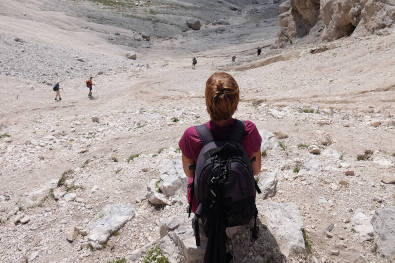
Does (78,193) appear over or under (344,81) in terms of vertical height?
under

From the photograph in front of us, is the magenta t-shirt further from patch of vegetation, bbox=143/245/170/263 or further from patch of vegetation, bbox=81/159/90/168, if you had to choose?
patch of vegetation, bbox=81/159/90/168

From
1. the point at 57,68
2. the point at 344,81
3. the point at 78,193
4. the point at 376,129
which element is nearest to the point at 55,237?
the point at 78,193

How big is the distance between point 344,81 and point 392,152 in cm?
737

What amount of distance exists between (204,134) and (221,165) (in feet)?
1.48

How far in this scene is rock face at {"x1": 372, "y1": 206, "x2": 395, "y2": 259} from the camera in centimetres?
401

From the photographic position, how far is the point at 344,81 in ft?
45.1

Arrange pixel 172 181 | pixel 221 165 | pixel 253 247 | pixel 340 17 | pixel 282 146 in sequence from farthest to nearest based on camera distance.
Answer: pixel 340 17 < pixel 282 146 < pixel 172 181 < pixel 253 247 < pixel 221 165

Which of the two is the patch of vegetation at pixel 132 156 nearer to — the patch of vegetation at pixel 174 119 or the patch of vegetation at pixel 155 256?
the patch of vegetation at pixel 174 119

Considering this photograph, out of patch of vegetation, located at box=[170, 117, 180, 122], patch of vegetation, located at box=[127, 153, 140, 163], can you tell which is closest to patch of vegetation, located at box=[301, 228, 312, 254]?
patch of vegetation, located at box=[127, 153, 140, 163]

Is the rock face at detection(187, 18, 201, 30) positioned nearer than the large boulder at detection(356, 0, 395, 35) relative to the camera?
No

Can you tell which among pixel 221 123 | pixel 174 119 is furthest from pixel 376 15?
pixel 221 123

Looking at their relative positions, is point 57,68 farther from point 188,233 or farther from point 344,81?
point 188,233

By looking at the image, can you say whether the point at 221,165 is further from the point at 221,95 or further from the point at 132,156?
the point at 132,156

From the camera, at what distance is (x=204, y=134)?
3332 millimetres
